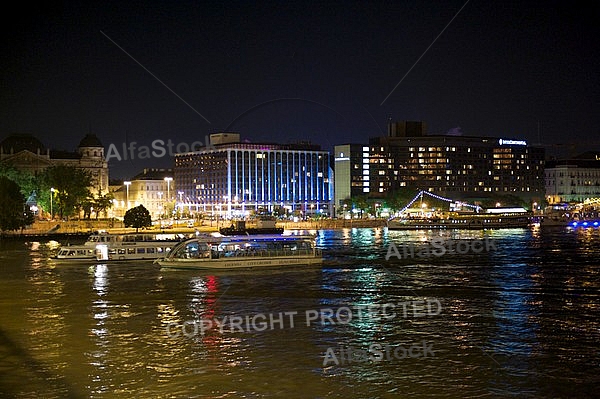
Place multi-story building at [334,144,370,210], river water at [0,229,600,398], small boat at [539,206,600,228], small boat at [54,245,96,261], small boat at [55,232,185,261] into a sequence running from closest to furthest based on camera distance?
river water at [0,229,600,398], small boat at [54,245,96,261], small boat at [55,232,185,261], small boat at [539,206,600,228], multi-story building at [334,144,370,210]

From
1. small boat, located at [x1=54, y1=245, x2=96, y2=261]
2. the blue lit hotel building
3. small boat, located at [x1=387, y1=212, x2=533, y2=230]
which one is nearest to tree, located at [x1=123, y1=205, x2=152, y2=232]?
small boat, located at [x1=54, y1=245, x2=96, y2=261]

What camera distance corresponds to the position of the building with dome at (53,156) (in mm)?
126250

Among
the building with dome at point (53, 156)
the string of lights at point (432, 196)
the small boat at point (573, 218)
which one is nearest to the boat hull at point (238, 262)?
the building with dome at point (53, 156)

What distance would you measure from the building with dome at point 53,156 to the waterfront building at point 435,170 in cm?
7133

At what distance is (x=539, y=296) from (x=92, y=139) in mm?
127790

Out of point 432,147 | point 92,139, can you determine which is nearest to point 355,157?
point 432,147

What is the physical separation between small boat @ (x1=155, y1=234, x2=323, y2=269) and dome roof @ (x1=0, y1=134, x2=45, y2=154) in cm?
9251

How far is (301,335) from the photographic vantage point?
24.0 metres

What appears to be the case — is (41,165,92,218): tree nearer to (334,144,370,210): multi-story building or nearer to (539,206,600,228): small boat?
(539,206,600,228): small boat

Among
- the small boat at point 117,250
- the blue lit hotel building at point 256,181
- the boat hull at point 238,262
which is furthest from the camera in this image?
the blue lit hotel building at point 256,181

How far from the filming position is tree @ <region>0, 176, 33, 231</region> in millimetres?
83750

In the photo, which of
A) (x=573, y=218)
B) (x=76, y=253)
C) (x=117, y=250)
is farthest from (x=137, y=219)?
(x=573, y=218)

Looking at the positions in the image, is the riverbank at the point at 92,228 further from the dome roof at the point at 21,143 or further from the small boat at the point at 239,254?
the small boat at the point at 239,254

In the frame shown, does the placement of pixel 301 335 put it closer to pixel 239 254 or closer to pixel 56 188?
pixel 239 254
